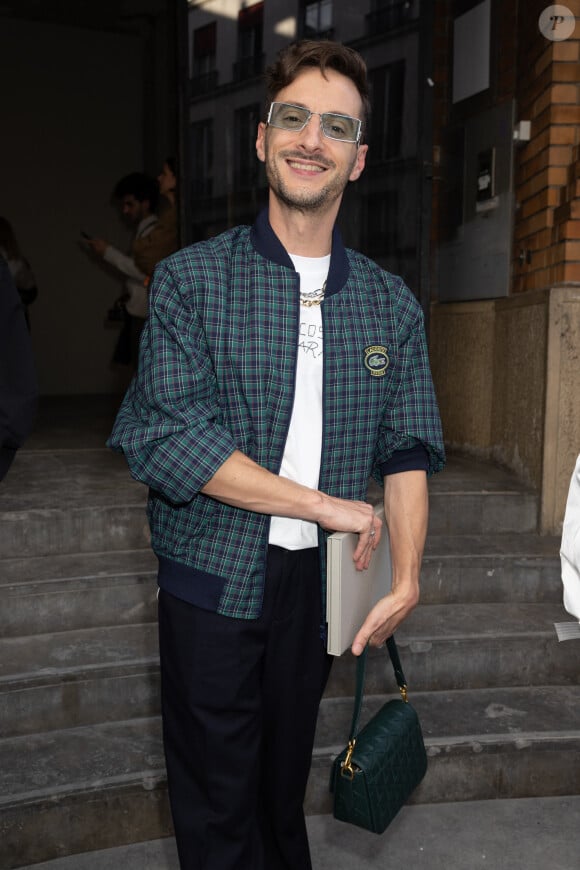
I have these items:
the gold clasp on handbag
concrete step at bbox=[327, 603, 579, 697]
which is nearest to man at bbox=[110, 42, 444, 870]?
the gold clasp on handbag

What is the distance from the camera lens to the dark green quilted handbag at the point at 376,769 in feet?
5.98

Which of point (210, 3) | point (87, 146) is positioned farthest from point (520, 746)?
point (87, 146)

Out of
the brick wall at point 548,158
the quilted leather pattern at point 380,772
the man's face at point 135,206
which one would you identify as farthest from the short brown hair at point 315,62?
the man's face at point 135,206

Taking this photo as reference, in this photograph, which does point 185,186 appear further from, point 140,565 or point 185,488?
point 185,488

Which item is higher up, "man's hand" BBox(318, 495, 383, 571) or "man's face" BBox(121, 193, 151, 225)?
"man's face" BBox(121, 193, 151, 225)

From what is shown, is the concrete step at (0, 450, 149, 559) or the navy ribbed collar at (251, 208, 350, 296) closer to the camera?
the navy ribbed collar at (251, 208, 350, 296)

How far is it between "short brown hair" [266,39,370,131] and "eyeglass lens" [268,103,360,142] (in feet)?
0.14

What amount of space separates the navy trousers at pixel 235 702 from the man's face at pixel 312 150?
684 millimetres

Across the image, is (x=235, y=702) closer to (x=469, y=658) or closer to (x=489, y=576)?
(x=469, y=658)

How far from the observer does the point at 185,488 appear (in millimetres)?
1667

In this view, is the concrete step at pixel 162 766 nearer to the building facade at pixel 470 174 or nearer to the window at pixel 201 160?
the building facade at pixel 470 174

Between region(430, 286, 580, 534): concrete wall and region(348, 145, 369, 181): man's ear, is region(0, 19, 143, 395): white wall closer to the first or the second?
region(430, 286, 580, 534): concrete wall

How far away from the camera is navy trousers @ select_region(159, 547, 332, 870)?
179 centimetres

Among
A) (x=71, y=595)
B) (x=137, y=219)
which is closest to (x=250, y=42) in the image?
(x=137, y=219)
